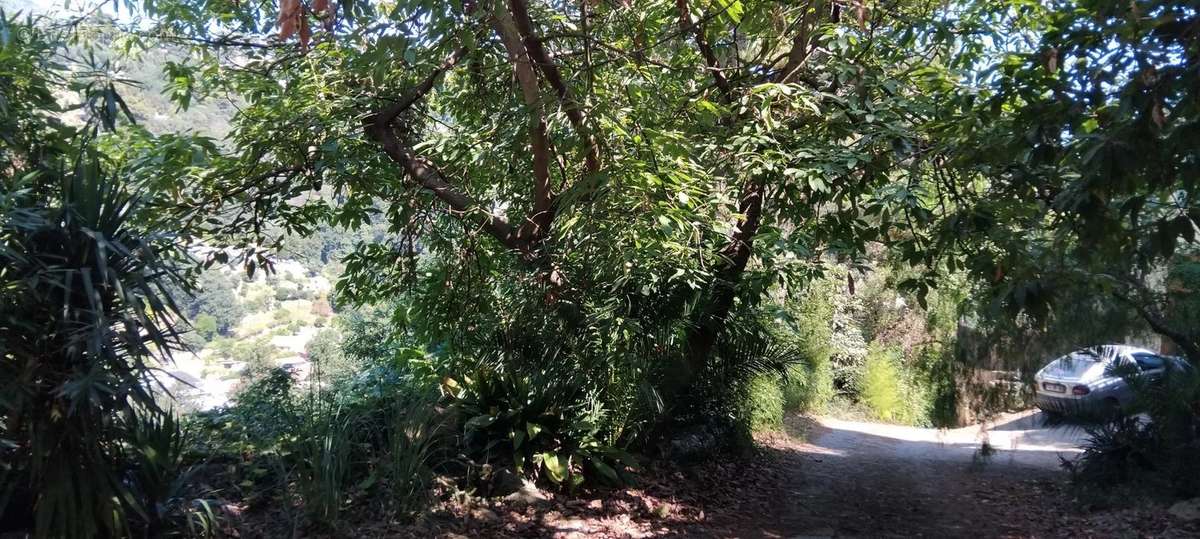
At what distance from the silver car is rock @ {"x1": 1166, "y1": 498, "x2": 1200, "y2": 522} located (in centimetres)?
119

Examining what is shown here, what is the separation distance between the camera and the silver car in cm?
848

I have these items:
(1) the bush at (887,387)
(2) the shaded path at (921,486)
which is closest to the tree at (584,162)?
(2) the shaded path at (921,486)

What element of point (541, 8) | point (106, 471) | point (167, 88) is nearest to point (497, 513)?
point (106, 471)

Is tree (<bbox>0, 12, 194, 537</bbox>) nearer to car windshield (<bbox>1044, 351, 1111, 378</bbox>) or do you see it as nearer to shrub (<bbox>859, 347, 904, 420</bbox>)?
car windshield (<bbox>1044, 351, 1111, 378</bbox>)

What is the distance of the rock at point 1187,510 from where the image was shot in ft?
24.2

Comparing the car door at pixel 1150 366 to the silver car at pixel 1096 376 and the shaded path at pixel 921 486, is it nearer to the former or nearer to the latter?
the silver car at pixel 1096 376

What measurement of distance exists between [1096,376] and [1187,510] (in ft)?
7.94

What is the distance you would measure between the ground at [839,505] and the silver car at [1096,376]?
0.31m

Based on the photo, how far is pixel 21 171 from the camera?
556 cm

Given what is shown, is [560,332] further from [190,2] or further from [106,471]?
[190,2]

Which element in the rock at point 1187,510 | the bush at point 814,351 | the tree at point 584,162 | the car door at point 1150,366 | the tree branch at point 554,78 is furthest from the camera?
the bush at point 814,351

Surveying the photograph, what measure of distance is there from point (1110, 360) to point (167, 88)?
9.90 m

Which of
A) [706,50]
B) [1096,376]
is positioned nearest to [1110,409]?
[1096,376]

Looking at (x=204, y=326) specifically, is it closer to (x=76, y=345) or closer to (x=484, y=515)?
(x=76, y=345)
